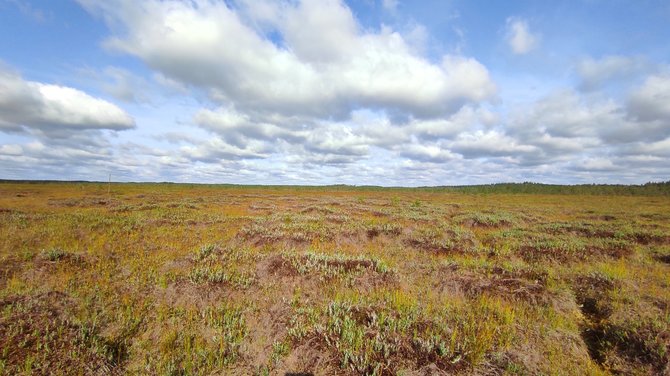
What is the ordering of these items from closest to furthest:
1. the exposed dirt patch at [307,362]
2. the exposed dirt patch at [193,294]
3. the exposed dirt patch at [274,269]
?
1. the exposed dirt patch at [307,362]
2. the exposed dirt patch at [193,294]
3. the exposed dirt patch at [274,269]

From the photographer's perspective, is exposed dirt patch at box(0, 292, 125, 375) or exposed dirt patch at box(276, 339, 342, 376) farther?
exposed dirt patch at box(276, 339, 342, 376)

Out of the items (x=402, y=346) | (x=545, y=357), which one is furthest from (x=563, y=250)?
(x=402, y=346)

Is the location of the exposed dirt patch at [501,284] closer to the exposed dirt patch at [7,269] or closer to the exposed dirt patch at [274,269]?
the exposed dirt patch at [274,269]

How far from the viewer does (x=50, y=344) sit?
16.9 feet

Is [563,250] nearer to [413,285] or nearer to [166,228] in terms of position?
[413,285]

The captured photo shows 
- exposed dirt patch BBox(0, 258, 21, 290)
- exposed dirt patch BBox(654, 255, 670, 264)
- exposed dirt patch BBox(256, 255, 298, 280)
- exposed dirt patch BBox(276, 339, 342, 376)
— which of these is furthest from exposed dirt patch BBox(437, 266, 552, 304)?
exposed dirt patch BBox(0, 258, 21, 290)

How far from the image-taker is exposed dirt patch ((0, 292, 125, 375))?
476cm

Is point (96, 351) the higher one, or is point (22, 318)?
point (22, 318)

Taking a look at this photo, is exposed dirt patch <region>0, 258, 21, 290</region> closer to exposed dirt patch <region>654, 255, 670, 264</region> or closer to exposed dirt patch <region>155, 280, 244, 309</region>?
exposed dirt patch <region>155, 280, 244, 309</region>

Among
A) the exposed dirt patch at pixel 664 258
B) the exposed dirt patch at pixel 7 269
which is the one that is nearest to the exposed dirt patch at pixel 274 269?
the exposed dirt patch at pixel 7 269

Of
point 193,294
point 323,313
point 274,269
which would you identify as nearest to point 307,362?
point 323,313

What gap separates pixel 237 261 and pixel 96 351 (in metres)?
5.89

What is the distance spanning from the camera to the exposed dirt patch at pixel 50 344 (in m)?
4.76

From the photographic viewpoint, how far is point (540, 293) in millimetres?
8430
